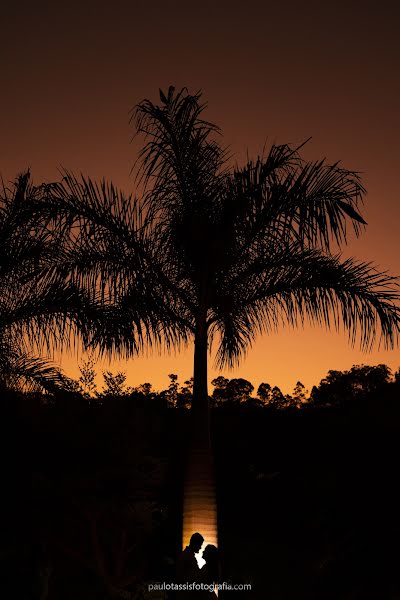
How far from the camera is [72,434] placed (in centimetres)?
1989

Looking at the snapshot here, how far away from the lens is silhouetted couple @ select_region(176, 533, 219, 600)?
25.5ft

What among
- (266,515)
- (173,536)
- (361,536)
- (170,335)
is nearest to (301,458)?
(266,515)

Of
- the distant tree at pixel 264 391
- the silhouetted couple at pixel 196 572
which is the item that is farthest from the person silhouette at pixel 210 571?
the distant tree at pixel 264 391

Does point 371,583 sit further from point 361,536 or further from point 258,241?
point 258,241

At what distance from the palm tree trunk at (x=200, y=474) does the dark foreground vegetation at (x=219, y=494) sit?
83.5 inches

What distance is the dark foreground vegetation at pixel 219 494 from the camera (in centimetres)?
1948

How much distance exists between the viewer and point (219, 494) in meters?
25.9

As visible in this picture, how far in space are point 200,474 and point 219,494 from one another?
14455 mm

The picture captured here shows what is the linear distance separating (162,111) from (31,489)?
1019 centimetres

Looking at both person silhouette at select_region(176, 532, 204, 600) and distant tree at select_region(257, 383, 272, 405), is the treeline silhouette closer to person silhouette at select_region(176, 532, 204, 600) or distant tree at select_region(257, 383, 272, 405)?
distant tree at select_region(257, 383, 272, 405)

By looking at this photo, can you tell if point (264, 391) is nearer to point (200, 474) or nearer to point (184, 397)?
point (184, 397)

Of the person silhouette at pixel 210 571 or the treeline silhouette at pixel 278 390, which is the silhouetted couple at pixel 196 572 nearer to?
the person silhouette at pixel 210 571

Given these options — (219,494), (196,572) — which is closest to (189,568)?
(196,572)

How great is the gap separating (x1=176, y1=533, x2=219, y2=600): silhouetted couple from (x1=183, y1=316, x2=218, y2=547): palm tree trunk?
344 centimetres
